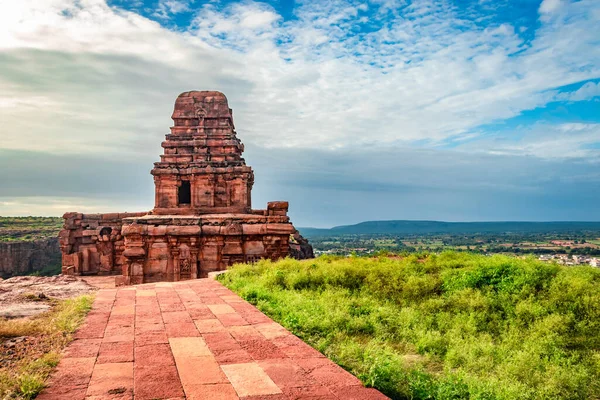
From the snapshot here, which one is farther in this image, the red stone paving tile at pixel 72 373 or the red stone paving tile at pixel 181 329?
the red stone paving tile at pixel 181 329

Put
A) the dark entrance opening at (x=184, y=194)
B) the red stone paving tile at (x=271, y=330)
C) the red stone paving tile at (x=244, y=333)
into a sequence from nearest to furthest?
the red stone paving tile at (x=244, y=333) < the red stone paving tile at (x=271, y=330) < the dark entrance opening at (x=184, y=194)

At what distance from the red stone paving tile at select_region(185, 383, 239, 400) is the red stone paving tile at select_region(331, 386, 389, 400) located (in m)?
0.85

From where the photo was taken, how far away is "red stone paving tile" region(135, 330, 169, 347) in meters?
5.26

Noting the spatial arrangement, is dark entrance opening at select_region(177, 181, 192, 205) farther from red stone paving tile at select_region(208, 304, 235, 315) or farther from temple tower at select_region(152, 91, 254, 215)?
red stone paving tile at select_region(208, 304, 235, 315)

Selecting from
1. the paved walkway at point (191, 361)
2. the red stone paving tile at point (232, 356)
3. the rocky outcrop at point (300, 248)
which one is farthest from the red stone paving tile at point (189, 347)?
the rocky outcrop at point (300, 248)

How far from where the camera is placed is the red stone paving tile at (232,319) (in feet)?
20.3

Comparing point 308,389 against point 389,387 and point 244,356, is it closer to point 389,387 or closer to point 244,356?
point 389,387

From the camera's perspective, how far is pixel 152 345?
5148 millimetres

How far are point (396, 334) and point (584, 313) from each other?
3.12 meters

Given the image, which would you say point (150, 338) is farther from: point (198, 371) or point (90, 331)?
point (198, 371)

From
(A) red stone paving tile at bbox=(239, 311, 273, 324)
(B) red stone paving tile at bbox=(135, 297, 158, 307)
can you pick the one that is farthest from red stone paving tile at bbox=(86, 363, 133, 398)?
(B) red stone paving tile at bbox=(135, 297, 158, 307)

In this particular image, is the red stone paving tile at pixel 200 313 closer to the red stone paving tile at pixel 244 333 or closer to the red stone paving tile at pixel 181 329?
the red stone paving tile at pixel 181 329

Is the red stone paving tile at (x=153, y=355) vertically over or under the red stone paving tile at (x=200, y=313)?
under

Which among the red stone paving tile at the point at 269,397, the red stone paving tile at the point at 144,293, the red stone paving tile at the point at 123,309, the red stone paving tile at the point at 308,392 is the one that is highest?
the red stone paving tile at the point at 144,293
